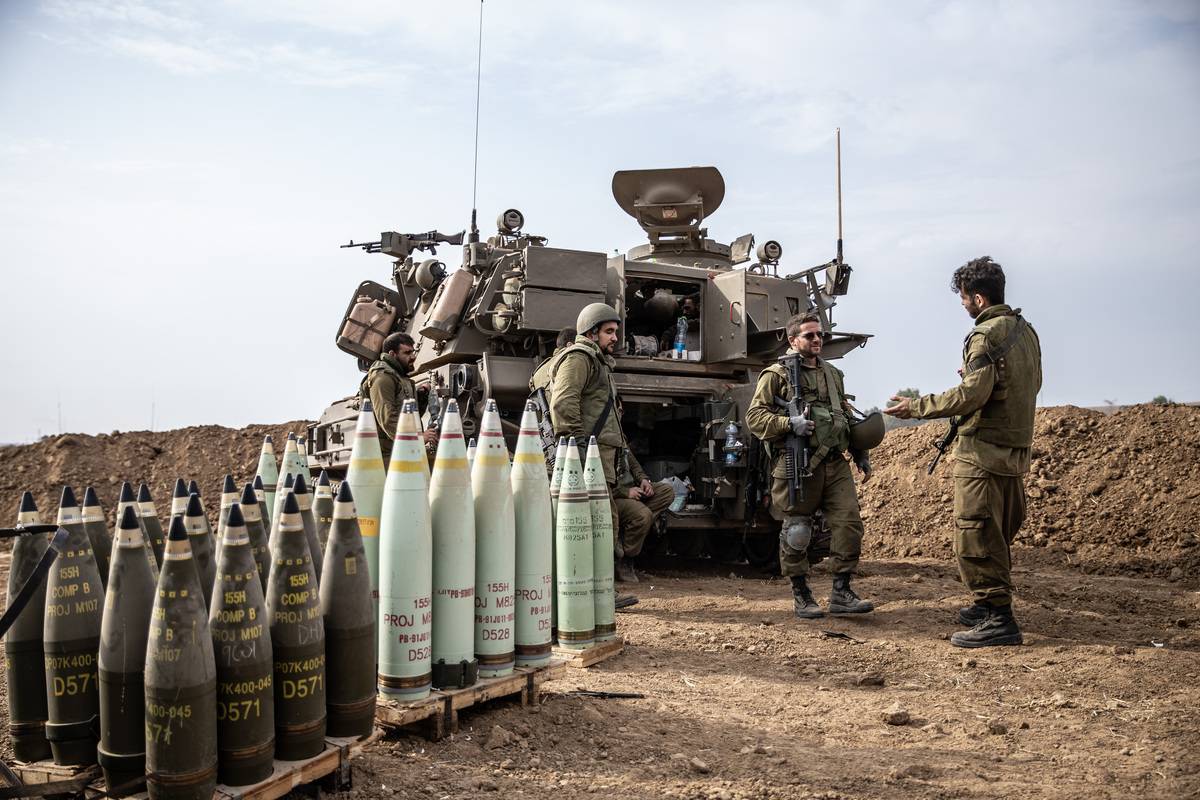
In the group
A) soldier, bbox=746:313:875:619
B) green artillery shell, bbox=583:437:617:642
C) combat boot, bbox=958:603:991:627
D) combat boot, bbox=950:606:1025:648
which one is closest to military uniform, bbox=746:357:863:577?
soldier, bbox=746:313:875:619

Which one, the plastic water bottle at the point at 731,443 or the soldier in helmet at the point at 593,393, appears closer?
the soldier in helmet at the point at 593,393

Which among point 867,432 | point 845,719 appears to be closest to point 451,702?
point 845,719

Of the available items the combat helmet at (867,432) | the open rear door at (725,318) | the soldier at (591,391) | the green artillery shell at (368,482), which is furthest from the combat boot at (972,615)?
the green artillery shell at (368,482)

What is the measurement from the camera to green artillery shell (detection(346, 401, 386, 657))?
3.60 meters

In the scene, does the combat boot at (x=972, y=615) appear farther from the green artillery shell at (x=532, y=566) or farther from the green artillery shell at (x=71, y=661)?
the green artillery shell at (x=71, y=661)

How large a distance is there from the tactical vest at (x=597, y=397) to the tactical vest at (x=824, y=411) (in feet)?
3.60

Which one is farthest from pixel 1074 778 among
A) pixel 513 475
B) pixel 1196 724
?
pixel 513 475

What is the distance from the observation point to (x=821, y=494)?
613 centimetres

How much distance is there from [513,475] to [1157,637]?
13.4ft

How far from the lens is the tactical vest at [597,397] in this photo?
6.43m

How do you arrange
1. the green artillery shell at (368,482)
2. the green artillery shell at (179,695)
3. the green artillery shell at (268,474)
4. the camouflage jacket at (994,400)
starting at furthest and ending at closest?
the camouflage jacket at (994,400) → the green artillery shell at (268,474) → the green artillery shell at (368,482) → the green artillery shell at (179,695)

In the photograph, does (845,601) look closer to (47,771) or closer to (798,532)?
(798,532)

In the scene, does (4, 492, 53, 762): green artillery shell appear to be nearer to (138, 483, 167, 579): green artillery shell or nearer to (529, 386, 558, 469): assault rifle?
(138, 483, 167, 579): green artillery shell

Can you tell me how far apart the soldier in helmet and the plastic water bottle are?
1.27m
